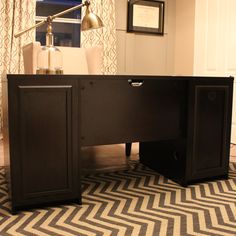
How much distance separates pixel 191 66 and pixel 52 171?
121 inches

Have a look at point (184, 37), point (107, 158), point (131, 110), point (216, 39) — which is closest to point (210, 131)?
point (131, 110)

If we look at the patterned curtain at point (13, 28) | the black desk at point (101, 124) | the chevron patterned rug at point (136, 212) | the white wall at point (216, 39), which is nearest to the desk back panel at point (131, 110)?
the black desk at point (101, 124)

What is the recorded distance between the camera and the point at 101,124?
178cm

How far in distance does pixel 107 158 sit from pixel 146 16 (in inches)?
92.1

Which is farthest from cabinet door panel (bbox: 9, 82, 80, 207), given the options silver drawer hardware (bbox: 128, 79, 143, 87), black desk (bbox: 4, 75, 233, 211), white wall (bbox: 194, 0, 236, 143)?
white wall (bbox: 194, 0, 236, 143)

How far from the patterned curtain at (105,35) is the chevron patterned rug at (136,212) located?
232cm

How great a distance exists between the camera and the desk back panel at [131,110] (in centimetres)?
174

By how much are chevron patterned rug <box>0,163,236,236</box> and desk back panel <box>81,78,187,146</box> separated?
13.4 inches

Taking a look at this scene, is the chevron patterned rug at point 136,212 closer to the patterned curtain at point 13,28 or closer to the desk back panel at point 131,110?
the desk back panel at point 131,110

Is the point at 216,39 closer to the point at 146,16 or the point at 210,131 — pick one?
the point at 146,16

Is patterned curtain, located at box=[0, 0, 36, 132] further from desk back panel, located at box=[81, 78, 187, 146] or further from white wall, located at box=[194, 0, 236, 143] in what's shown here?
desk back panel, located at box=[81, 78, 187, 146]

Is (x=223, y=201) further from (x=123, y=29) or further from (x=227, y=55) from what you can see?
(x=123, y=29)

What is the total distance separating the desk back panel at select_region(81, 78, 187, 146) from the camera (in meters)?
1.74

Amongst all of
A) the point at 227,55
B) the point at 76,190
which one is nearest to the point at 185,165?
the point at 76,190
